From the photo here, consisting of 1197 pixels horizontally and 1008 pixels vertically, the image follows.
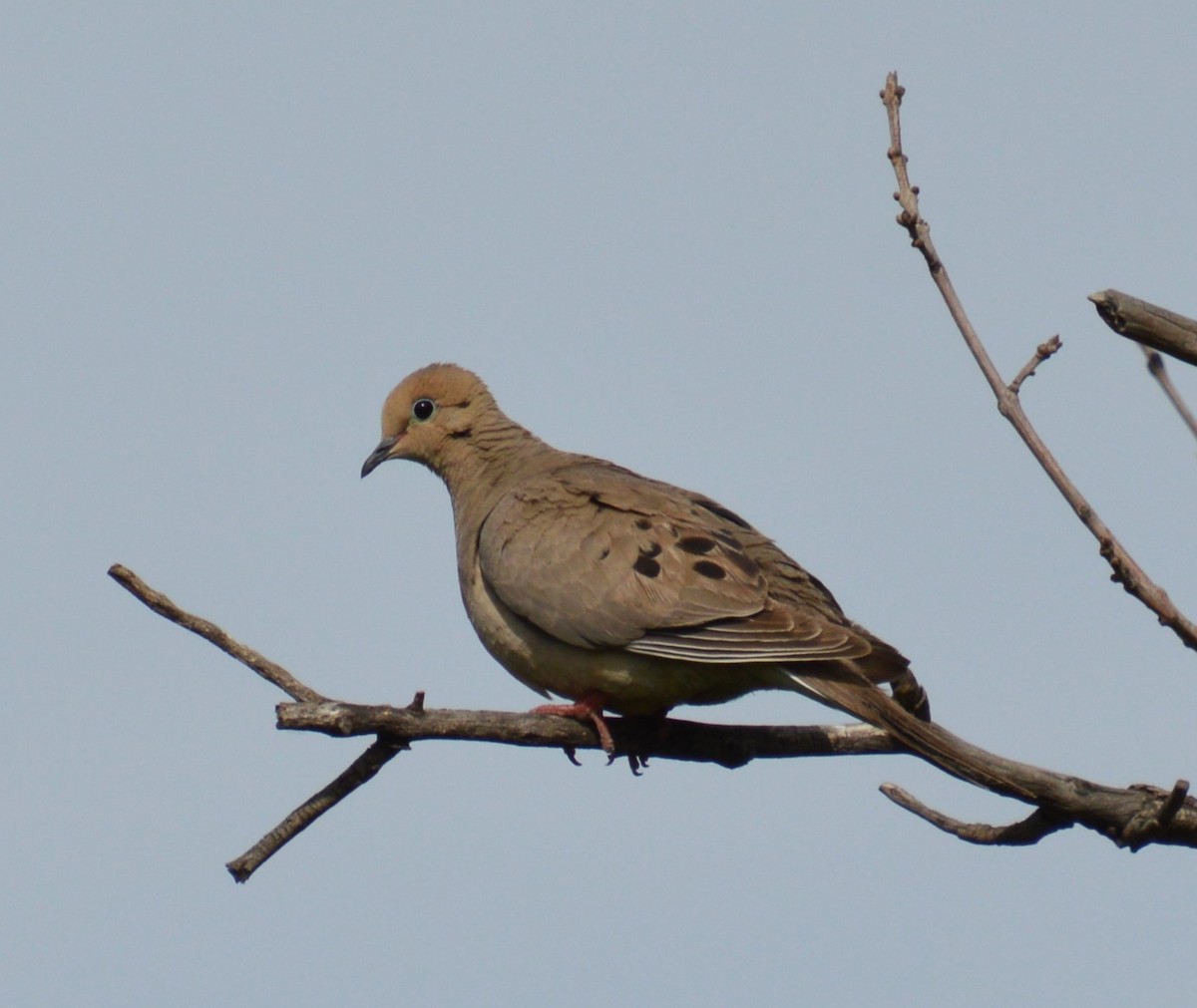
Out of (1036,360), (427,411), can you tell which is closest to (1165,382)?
(1036,360)

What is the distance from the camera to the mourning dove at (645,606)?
18.2 feet

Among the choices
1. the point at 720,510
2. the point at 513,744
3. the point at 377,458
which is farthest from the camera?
the point at 377,458

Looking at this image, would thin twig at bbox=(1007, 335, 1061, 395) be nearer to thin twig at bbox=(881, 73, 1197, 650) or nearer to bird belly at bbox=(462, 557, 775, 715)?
thin twig at bbox=(881, 73, 1197, 650)

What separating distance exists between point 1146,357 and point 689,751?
2420mm

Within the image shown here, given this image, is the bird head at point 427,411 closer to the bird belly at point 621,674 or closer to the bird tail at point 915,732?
the bird belly at point 621,674

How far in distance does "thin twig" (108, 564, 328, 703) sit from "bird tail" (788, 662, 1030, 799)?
1.70 metres

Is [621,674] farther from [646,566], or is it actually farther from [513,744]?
[513,744]

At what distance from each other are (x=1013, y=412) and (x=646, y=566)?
2771 mm

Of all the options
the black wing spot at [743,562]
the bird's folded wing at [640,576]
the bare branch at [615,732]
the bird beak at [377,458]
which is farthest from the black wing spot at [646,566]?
the bird beak at [377,458]

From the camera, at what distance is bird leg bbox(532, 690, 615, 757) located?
5.75 m

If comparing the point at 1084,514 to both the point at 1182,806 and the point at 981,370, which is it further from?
the point at 1182,806

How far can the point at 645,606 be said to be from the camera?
596cm

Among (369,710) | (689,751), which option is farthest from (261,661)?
(689,751)

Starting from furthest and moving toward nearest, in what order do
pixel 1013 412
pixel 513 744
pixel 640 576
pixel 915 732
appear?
pixel 640 576
pixel 915 732
pixel 513 744
pixel 1013 412
